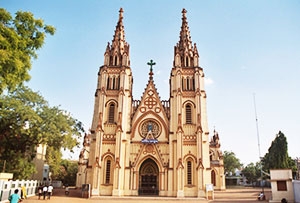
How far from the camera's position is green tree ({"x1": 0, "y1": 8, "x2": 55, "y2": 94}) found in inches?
528

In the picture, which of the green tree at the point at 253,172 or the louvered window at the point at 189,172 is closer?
the louvered window at the point at 189,172

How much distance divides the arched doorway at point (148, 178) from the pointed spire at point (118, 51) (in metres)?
13.9

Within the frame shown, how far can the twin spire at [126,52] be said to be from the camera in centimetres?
3531

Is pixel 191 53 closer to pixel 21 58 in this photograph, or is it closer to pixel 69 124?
pixel 69 124

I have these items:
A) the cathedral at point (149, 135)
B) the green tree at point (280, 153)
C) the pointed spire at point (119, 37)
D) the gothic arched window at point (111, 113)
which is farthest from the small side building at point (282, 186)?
the green tree at point (280, 153)

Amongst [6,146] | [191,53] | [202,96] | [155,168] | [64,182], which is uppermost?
[191,53]

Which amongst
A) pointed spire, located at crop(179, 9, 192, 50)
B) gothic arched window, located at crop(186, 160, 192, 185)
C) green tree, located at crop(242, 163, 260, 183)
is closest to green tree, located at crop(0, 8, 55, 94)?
gothic arched window, located at crop(186, 160, 192, 185)

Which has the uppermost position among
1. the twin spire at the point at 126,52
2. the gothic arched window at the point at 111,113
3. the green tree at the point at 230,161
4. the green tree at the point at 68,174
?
the twin spire at the point at 126,52

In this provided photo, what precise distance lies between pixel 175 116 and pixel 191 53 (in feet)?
33.1

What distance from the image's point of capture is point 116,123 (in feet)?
105

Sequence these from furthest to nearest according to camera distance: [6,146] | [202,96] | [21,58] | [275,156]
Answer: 1. [275,156]
2. [202,96]
3. [6,146]
4. [21,58]

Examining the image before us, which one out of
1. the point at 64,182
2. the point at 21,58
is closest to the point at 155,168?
the point at 21,58

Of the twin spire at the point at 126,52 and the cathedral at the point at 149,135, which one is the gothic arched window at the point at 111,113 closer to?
the cathedral at the point at 149,135

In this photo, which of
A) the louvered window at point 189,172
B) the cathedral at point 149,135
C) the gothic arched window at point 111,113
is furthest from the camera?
the gothic arched window at point 111,113
